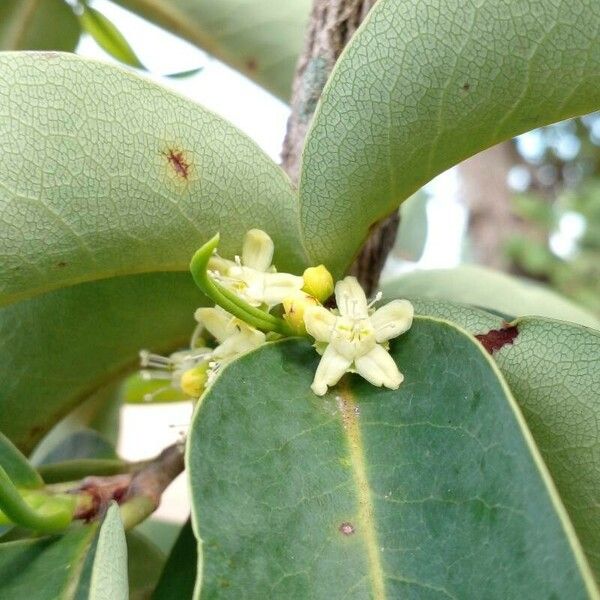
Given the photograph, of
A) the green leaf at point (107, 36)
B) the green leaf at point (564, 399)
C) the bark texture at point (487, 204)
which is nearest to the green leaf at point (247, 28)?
the green leaf at point (107, 36)

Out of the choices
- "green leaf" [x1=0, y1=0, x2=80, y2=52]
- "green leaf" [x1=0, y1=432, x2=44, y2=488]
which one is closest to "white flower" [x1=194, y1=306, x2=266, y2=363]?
"green leaf" [x1=0, y1=432, x2=44, y2=488]

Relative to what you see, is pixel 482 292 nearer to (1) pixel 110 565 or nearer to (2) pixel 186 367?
(2) pixel 186 367

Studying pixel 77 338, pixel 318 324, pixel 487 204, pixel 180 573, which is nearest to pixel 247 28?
pixel 77 338

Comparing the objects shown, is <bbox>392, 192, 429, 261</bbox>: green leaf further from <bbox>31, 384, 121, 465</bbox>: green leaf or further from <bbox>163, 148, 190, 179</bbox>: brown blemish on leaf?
<bbox>163, 148, 190, 179</bbox>: brown blemish on leaf

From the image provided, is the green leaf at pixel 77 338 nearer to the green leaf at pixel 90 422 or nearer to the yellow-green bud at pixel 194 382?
the yellow-green bud at pixel 194 382

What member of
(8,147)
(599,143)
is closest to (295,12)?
(8,147)
